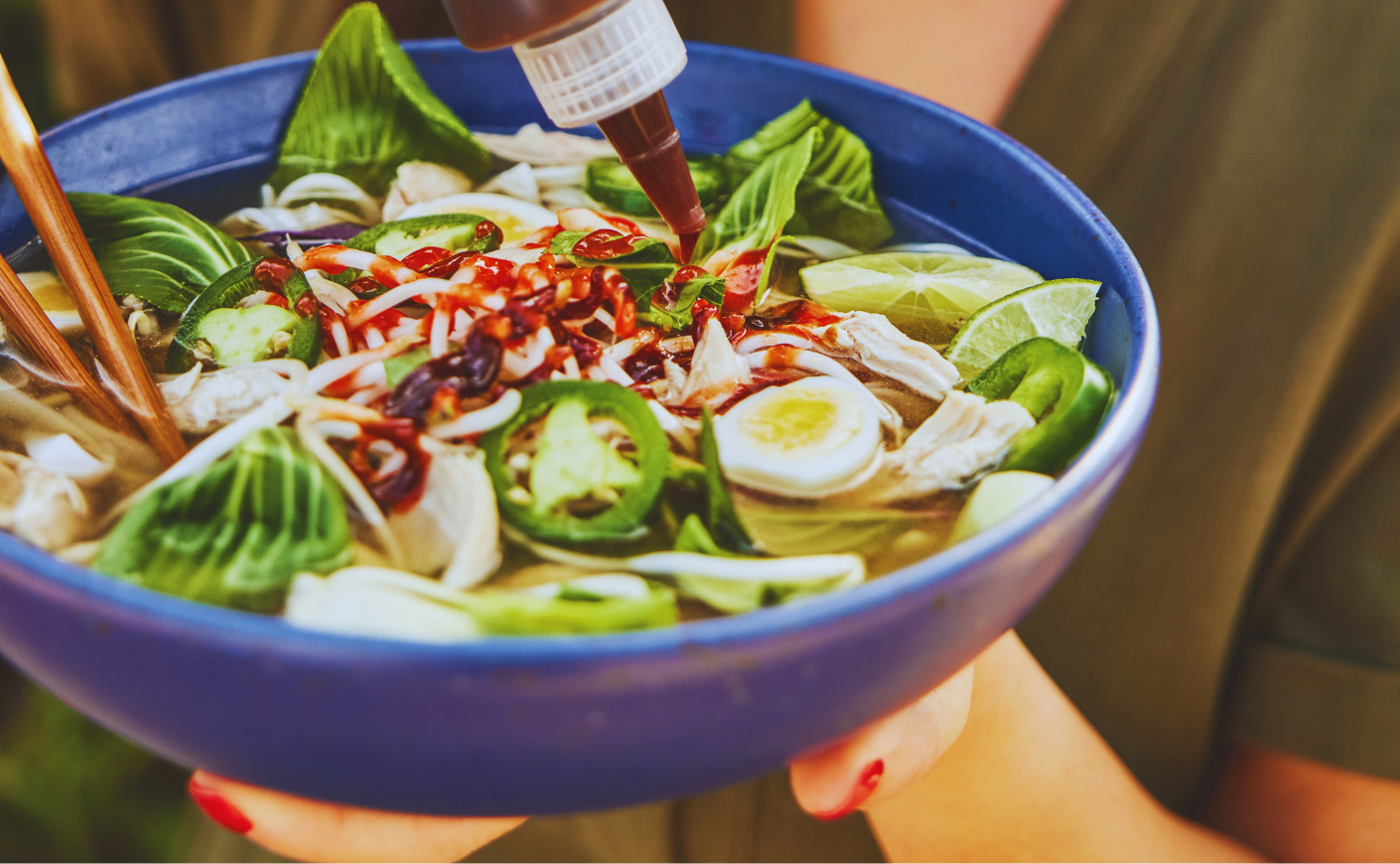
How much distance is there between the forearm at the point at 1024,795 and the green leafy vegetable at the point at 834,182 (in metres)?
0.51

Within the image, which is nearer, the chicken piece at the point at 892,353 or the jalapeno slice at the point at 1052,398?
the jalapeno slice at the point at 1052,398

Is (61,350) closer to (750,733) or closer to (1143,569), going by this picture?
(750,733)

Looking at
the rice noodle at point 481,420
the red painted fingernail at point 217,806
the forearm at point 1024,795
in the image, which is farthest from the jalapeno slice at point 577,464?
the forearm at point 1024,795

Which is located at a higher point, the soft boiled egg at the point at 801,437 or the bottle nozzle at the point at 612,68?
the bottle nozzle at the point at 612,68

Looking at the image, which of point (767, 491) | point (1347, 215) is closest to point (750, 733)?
point (767, 491)

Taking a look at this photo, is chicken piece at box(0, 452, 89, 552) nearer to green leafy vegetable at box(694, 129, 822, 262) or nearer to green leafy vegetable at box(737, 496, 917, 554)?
green leafy vegetable at box(737, 496, 917, 554)

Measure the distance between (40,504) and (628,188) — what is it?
0.61 m

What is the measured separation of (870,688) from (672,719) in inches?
4.3

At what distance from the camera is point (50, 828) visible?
1481mm

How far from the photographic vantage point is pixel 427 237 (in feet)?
2.76

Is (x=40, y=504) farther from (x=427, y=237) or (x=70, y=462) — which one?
(x=427, y=237)

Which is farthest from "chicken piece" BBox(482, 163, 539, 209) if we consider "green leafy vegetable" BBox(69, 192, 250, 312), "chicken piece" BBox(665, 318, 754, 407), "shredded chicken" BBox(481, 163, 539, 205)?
"chicken piece" BBox(665, 318, 754, 407)

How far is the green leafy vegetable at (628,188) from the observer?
3.21 feet

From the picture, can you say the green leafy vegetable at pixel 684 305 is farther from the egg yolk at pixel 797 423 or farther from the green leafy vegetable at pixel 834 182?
the green leafy vegetable at pixel 834 182
